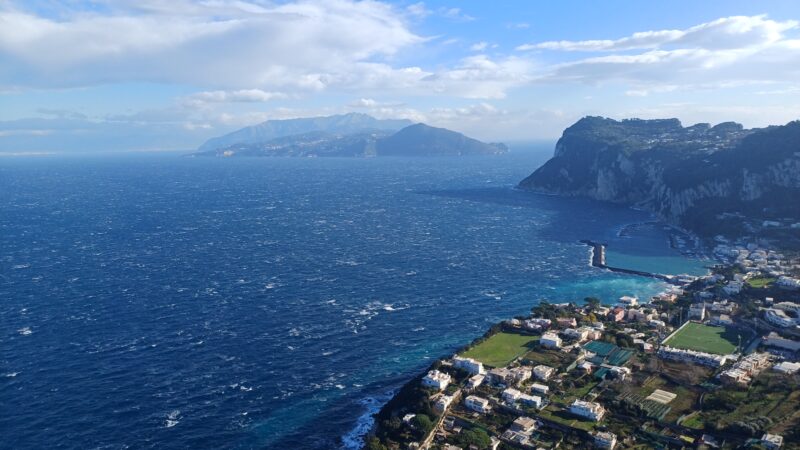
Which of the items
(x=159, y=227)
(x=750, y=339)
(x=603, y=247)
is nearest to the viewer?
(x=750, y=339)

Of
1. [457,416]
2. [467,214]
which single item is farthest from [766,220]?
[457,416]

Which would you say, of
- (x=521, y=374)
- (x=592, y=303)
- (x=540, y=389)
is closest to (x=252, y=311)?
(x=521, y=374)

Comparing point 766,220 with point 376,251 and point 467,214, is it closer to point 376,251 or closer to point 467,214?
Answer: point 467,214

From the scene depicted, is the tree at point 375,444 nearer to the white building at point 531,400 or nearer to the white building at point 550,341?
the white building at point 531,400

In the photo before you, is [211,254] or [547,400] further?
[211,254]

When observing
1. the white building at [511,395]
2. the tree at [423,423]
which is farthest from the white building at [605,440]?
the tree at [423,423]
